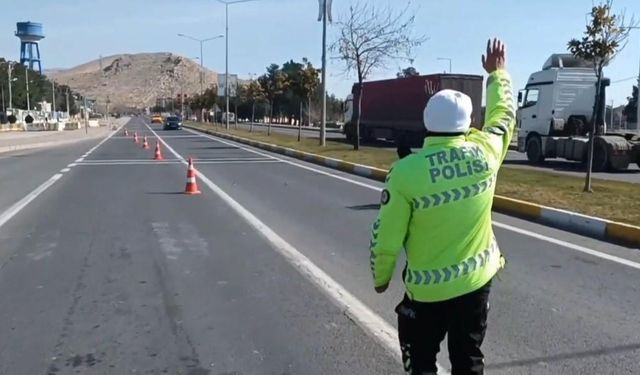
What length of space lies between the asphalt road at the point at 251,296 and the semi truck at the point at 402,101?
21.9 m

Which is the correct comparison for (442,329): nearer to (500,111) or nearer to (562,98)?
(500,111)

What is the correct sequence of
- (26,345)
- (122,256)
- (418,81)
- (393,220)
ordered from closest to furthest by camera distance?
(393,220) → (26,345) → (122,256) → (418,81)

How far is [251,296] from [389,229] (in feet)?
12.8

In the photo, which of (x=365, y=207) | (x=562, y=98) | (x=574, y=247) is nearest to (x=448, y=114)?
(x=574, y=247)

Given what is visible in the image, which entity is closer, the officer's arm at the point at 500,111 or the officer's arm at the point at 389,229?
the officer's arm at the point at 389,229

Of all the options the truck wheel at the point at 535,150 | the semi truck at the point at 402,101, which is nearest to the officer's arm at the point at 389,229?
the truck wheel at the point at 535,150

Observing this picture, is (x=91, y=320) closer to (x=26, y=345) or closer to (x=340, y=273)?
(x=26, y=345)

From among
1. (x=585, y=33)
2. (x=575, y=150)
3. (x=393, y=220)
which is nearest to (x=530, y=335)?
(x=393, y=220)

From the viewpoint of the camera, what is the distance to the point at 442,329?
10.7ft

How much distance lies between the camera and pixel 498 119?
12.0 feet

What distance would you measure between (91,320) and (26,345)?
716 mm

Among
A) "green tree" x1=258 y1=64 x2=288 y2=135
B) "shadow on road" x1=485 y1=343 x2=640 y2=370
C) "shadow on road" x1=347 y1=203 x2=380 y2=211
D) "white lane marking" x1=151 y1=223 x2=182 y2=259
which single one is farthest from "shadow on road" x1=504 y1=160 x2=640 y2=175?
"green tree" x1=258 y1=64 x2=288 y2=135

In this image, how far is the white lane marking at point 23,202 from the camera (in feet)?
40.3

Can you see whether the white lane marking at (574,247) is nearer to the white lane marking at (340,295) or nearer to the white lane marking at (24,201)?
the white lane marking at (340,295)
